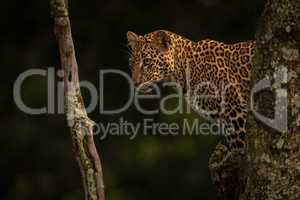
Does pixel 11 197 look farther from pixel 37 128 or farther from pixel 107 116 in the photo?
pixel 107 116

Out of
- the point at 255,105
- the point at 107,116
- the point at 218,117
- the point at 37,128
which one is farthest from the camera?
the point at 37,128

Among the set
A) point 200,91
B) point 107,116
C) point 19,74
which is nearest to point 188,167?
point 107,116

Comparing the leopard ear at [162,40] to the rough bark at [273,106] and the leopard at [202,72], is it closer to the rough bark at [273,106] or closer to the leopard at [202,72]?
the leopard at [202,72]

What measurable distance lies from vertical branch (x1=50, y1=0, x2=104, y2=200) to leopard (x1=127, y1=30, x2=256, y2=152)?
1.75 m

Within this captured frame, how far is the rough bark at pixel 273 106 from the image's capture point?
566 centimetres

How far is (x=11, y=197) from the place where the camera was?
640 inches

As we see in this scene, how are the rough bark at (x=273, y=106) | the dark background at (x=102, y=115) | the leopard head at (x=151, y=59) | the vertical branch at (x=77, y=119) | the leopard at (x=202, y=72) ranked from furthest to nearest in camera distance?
the dark background at (x=102, y=115) → the leopard head at (x=151, y=59) → the leopard at (x=202, y=72) → the vertical branch at (x=77, y=119) → the rough bark at (x=273, y=106)

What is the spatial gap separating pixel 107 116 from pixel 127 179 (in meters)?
1.22

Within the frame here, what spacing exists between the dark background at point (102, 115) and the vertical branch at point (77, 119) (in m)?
8.28

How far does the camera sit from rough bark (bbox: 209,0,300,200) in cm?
566
